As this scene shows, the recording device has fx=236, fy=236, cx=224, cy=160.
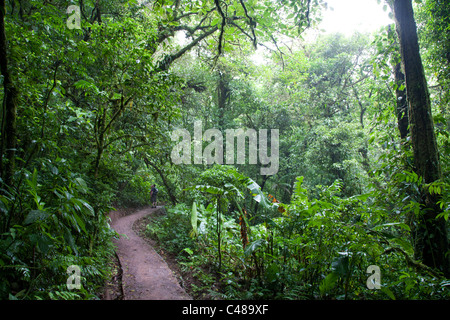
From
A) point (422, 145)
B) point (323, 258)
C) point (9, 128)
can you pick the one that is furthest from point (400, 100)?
point (9, 128)

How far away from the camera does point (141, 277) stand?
440cm

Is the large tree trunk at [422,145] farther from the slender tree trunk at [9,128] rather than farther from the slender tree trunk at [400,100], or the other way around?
the slender tree trunk at [9,128]

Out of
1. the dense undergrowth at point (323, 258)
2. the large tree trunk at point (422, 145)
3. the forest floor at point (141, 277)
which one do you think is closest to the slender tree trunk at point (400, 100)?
the large tree trunk at point (422, 145)

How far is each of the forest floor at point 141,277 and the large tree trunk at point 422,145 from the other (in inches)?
133

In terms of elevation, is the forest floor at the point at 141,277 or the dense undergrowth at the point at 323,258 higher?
the dense undergrowth at the point at 323,258

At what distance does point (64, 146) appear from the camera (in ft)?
11.3

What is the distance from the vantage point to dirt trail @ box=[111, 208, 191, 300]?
3716 millimetres

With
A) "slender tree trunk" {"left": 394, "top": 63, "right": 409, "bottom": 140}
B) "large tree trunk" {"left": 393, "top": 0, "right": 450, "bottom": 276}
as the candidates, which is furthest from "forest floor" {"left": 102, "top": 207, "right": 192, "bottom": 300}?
"slender tree trunk" {"left": 394, "top": 63, "right": 409, "bottom": 140}

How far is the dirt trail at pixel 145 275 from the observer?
12.2 ft

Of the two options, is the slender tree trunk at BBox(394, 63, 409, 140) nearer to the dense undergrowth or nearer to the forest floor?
the dense undergrowth

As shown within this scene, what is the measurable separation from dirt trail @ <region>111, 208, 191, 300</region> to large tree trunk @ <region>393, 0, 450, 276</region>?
3375 millimetres

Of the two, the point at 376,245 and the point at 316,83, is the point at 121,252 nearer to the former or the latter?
the point at 376,245
